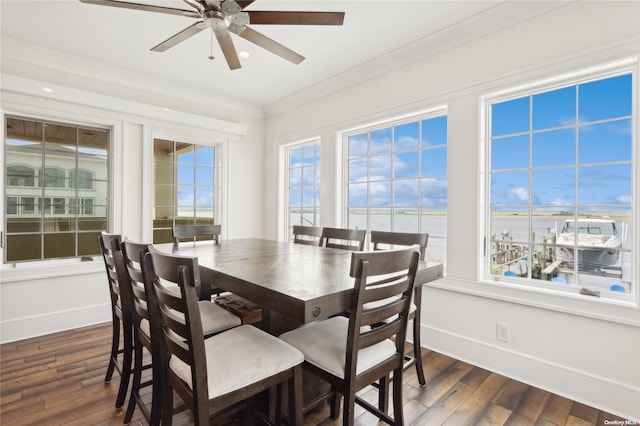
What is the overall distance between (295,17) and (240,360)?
179cm

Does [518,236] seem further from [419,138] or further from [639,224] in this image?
[419,138]

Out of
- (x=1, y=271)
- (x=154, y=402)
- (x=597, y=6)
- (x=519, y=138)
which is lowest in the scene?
(x=154, y=402)

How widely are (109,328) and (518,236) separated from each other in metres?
3.84

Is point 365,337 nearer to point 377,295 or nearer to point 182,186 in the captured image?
point 377,295

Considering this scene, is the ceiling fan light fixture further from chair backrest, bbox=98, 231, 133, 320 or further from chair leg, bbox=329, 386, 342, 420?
chair leg, bbox=329, 386, 342, 420

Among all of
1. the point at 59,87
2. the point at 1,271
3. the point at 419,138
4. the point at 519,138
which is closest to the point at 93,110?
the point at 59,87

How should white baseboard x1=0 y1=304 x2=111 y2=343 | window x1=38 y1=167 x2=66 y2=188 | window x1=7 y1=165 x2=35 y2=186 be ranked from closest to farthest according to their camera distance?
white baseboard x1=0 y1=304 x2=111 y2=343
window x1=7 y1=165 x2=35 y2=186
window x1=38 y1=167 x2=66 y2=188

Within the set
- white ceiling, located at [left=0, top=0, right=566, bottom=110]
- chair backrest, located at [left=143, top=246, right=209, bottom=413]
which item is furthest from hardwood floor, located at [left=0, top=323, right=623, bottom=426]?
white ceiling, located at [left=0, top=0, right=566, bottom=110]

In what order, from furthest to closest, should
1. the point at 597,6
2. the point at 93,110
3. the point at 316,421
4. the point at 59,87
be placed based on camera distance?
the point at 93,110
the point at 59,87
the point at 597,6
the point at 316,421

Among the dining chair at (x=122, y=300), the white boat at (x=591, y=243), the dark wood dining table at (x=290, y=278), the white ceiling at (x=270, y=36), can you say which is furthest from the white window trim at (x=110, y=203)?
the white boat at (x=591, y=243)

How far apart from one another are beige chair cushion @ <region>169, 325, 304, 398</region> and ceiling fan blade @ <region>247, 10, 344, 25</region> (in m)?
1.71

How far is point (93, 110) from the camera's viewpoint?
3.26 meters

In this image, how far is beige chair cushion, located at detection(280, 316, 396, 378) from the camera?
52.8 inches

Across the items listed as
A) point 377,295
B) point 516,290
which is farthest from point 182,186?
point 516,290
